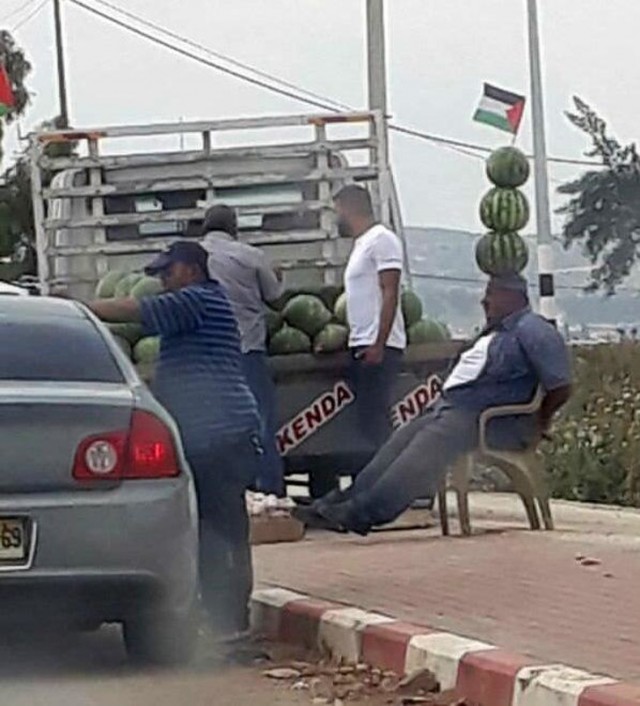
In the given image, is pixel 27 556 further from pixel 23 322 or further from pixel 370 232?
pixel 370 232

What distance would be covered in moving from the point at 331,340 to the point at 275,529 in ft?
4.71

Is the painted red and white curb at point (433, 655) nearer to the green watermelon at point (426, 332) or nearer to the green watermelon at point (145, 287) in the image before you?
the green watermelon at point (145, 287)

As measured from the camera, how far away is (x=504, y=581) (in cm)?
1003

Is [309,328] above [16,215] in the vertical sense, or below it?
below

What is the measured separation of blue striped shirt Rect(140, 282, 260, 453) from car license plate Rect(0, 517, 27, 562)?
115 cm

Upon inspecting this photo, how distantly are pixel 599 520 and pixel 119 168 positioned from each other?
14.3 feet

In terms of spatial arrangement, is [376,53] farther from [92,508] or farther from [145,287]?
[92,508]

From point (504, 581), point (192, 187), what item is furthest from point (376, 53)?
point (504, 581)

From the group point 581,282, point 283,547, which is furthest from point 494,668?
point 581,282

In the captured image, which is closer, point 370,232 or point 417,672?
point 417,672

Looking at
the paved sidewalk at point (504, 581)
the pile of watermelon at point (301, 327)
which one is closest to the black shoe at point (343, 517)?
the paved sidewalk at point (504, 581)

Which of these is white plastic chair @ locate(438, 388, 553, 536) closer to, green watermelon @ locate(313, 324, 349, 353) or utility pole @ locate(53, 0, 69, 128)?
green watermelon @ locate(313, 324, 349, 353)

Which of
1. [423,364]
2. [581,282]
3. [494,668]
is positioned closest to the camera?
[494,668]

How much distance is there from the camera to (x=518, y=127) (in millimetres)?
23609
